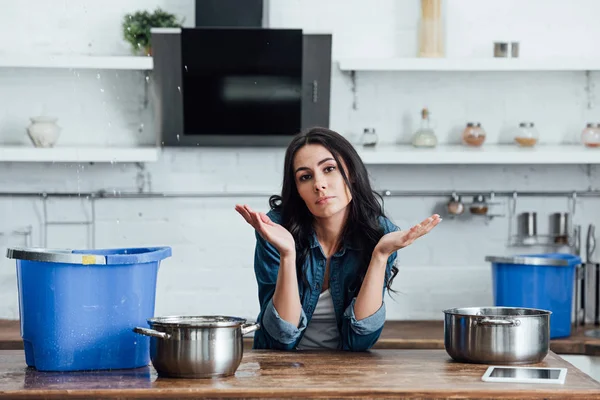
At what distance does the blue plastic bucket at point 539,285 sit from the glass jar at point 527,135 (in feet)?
2.06

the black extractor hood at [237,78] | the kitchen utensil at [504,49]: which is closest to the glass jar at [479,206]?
the kitchen utensil at [504,49]

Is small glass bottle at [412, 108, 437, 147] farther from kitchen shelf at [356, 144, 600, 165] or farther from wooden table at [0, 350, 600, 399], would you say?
wooden table at [0, 350, 600, 399]

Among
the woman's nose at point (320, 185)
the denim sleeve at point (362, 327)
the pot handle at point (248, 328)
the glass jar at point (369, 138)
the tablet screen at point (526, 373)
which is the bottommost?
the tablet screen at point (526, 373)

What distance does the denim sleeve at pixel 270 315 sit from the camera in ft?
8.74

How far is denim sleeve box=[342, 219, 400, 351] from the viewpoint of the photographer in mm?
2697

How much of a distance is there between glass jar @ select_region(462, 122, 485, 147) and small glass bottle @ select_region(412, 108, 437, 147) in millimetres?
156

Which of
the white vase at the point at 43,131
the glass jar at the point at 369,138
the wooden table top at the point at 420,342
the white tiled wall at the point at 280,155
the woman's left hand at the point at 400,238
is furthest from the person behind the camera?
the white tiled wall at the point at 280,155

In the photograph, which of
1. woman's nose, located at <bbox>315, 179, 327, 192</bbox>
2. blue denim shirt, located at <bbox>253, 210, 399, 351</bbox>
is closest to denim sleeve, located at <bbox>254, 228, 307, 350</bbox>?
blue denim shirt, located at <bbox>253, 210, 399, 351</bbox>

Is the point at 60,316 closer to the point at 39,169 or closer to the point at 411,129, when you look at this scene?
the point at 39,169

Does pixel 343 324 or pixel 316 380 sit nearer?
pixel 316 380

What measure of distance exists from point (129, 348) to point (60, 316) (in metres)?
0.20

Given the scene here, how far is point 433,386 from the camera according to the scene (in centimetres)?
217

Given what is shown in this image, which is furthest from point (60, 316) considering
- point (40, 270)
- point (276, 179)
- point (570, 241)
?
point (570, 241)

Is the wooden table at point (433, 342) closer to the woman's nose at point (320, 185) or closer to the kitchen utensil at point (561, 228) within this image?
the kitchen utensil at point (561, 228)
